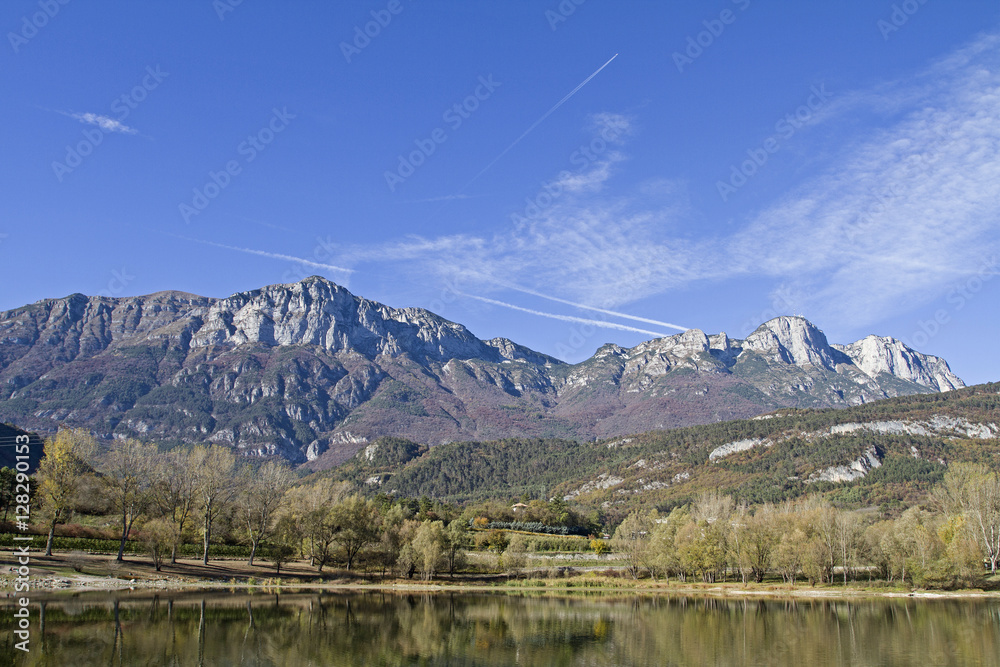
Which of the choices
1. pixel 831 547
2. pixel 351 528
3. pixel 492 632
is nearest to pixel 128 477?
pixel 351 528

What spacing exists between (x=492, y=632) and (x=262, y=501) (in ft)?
188

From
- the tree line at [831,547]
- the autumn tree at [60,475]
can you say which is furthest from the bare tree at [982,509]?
the autumn tree at [60,475]

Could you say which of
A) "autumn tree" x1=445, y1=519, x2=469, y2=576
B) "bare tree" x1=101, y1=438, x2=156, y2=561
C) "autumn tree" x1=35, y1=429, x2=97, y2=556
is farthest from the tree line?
"autumn tree" x1=35, y1=429, x2=97, y2=556

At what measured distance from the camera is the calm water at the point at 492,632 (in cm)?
3762

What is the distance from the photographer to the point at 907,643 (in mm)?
43219

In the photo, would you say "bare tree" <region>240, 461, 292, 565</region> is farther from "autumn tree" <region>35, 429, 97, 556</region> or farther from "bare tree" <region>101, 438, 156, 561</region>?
"autumn tree" <region>35, 429, 97, 556</region>

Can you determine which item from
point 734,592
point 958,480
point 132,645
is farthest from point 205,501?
point 958,480

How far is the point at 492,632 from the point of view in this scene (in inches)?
1939

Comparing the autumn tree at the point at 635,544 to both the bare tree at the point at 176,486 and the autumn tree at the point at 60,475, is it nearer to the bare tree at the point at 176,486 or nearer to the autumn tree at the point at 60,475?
the bare tree at the point at 176,486

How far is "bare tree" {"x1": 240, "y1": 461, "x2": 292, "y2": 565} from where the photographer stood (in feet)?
303

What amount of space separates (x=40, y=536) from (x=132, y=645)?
4769 centimetres

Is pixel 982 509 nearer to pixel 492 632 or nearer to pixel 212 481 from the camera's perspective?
pixel 492 632

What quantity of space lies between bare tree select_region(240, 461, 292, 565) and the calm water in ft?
79.7

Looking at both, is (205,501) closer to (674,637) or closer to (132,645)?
(132,645)
